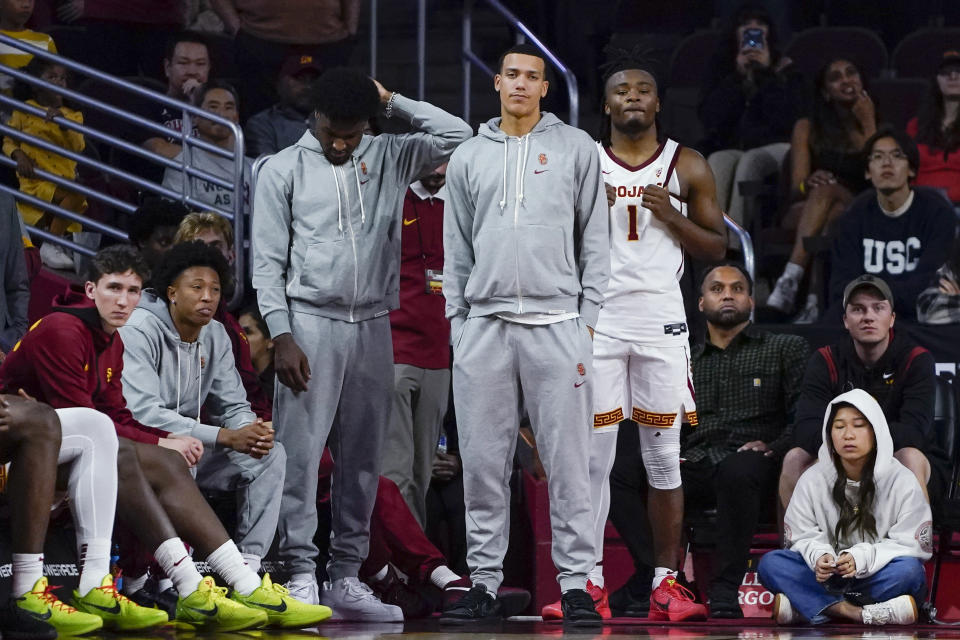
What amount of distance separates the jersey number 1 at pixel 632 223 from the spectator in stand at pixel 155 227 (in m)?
2.02

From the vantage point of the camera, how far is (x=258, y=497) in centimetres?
579

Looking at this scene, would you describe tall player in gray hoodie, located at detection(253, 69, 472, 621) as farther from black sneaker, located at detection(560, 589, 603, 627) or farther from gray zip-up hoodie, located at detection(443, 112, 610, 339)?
black sneaker, located at detection(560, 589, 603, 627)

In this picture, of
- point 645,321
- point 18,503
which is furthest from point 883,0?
point 18,503

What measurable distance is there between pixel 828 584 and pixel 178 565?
2442 mm

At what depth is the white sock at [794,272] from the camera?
27.9ft

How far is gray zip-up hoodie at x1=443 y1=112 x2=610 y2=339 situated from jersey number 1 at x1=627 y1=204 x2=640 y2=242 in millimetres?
360

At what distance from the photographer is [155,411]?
5.86m

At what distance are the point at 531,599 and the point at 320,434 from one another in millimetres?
1434

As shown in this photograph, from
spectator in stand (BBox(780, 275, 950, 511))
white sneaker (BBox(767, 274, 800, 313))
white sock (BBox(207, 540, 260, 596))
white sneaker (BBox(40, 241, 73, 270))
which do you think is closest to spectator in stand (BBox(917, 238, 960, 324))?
white sneaker (BBox(767, 274, 800, 313))

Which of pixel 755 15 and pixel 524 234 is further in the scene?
pixel 755 15

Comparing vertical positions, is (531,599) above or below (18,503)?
below

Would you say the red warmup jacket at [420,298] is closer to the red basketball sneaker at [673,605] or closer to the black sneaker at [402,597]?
the black sneaker at [402,597]

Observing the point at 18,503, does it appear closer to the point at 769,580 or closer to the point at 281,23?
the point at 769,580

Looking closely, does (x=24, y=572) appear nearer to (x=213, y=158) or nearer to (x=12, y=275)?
(x=12, y=275)
